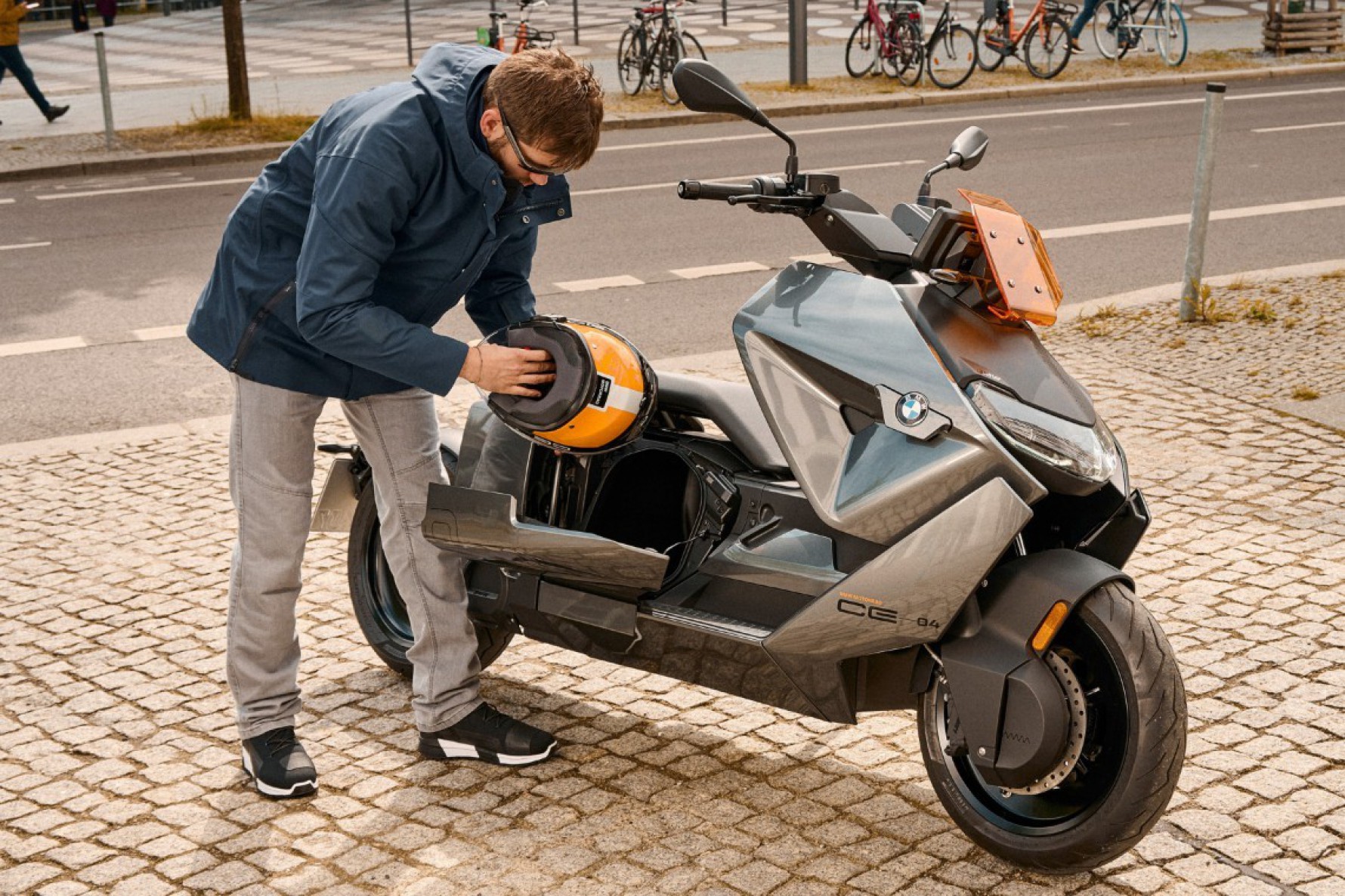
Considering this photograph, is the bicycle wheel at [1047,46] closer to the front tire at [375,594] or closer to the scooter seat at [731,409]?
the front tire at [375,594]

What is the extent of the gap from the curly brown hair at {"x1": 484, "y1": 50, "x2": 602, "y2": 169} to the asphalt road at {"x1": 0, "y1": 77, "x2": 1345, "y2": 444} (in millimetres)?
4194

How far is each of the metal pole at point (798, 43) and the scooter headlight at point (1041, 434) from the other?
1580cm

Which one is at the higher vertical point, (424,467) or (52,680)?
(424,467)

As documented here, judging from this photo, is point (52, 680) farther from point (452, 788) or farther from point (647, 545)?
point (647, 545)

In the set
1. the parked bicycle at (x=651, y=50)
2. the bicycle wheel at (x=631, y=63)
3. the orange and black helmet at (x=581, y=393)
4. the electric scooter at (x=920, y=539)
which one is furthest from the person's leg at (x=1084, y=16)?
the orange and black helmet at (x=581, y=393)

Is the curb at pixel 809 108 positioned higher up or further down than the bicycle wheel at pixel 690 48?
further down

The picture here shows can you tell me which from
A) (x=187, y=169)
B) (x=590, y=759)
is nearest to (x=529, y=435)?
(x=590, y=759)

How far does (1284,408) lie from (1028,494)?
3871 millimetres

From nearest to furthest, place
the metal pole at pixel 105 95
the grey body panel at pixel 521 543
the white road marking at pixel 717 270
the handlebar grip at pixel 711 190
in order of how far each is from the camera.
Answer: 1. the handlebar grip at pixel 711 190
2. the grey body panel at pixel 521 543
3. the white road marking at pixel 717 270
4. the metal pole at pixel 105 95

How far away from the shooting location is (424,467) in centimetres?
384

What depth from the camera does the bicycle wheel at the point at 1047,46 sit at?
1969 cm

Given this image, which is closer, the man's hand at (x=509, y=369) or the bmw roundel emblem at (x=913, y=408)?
the bmw roundel emblem at (x=913, y=408)

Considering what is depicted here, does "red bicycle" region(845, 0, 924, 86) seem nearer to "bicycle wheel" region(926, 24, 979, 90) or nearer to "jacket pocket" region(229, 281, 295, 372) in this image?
"bicycle wheel" region(926, 24, 979, 90)

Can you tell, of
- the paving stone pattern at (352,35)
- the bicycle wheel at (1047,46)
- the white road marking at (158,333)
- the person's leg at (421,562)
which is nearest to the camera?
the person's leg at (421,562)
